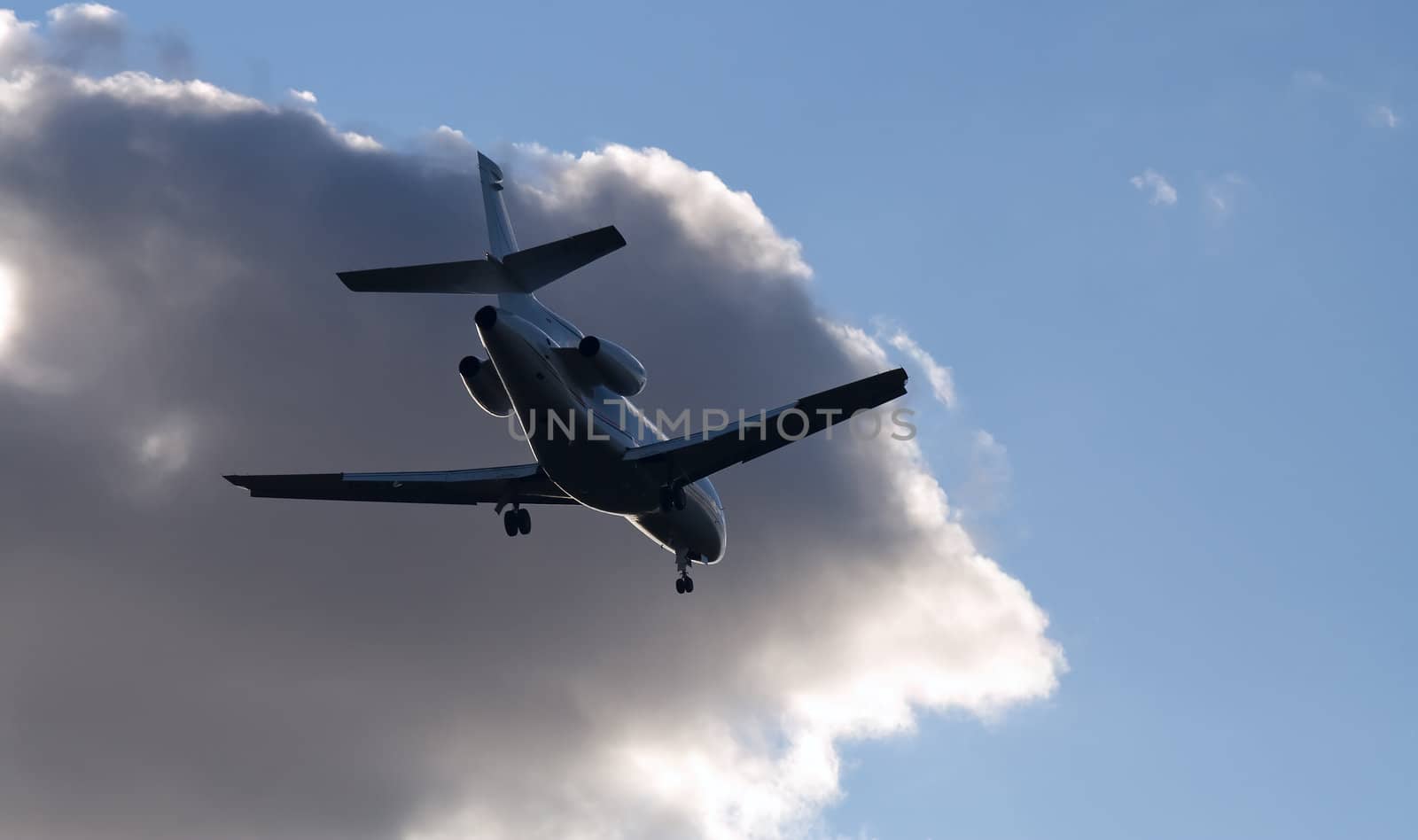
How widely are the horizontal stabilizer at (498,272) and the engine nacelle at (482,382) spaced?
6.22 ft

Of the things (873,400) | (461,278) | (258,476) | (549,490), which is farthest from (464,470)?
(873,400)

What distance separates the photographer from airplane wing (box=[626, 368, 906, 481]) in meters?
32.4

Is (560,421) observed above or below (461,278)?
below

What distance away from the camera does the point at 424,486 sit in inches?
1603

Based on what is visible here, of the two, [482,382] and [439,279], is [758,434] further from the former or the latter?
[439,279]

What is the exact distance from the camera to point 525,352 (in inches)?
1286

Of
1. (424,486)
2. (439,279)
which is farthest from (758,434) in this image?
(424,486)

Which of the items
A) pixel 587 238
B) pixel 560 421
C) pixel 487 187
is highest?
pixel 487 187

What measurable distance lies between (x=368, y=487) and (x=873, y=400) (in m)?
15.4

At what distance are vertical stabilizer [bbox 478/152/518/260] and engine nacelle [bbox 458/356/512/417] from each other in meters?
3.19

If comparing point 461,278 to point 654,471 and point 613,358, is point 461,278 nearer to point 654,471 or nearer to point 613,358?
point 613,358

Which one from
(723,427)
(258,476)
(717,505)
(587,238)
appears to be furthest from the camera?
(717,505)

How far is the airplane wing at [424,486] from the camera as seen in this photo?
3931 centimetres

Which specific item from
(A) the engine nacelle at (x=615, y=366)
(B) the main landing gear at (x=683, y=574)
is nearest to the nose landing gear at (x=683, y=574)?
(B) the main landing gear at (x=683, y=574)
